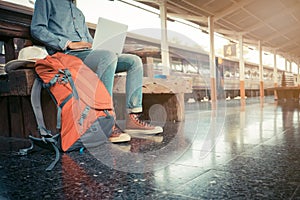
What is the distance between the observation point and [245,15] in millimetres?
6332

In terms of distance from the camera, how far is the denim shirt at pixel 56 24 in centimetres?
141

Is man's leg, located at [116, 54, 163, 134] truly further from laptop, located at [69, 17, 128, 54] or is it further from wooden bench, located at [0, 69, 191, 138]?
wooden bench, located at [0, 69, 191, 138]

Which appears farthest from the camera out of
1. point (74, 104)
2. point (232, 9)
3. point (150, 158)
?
point (232, 9)

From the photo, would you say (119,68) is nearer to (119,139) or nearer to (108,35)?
(108,35)

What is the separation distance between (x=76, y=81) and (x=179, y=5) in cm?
440

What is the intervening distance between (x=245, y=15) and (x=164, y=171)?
251 inches

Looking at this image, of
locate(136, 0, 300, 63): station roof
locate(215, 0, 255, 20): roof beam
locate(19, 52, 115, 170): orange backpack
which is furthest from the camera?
locate(215, 0, 255, 20): roof beam

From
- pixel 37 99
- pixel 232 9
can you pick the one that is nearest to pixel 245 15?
pixel 232 9

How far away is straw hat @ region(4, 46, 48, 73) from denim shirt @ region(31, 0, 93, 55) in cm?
14

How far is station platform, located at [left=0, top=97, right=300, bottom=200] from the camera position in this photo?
0.69 m

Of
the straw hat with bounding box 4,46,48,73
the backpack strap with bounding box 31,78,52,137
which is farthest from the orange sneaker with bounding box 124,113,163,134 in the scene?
the straw hat with bounding box 4,46,48,73

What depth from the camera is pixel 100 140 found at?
4.33 feet

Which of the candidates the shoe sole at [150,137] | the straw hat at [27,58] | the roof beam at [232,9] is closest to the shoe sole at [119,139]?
the shoe sole at [150,137]

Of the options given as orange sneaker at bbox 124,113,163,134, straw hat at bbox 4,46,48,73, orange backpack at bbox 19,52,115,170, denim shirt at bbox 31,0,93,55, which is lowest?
orange sneaker at bbox 124,113,163,134
